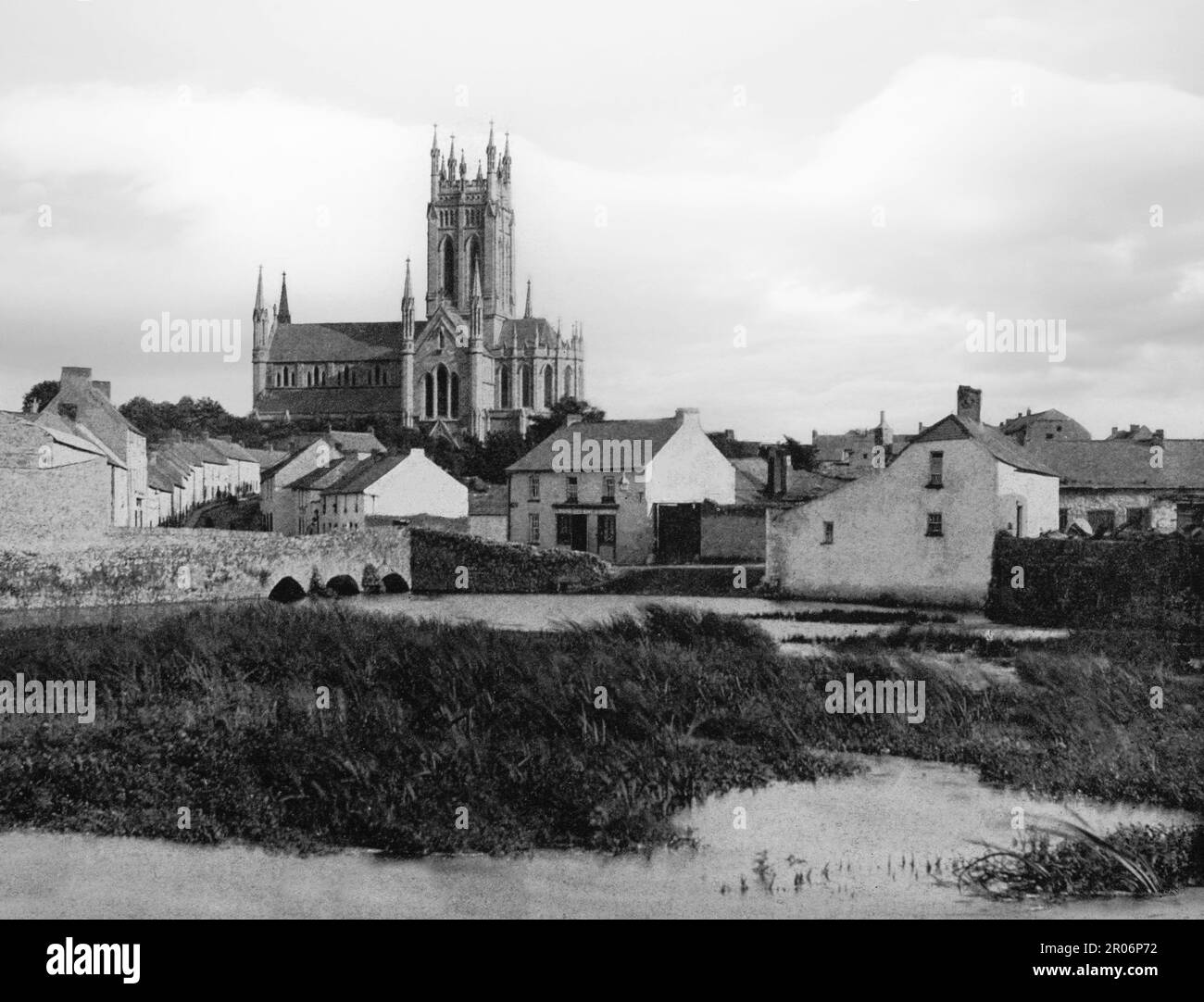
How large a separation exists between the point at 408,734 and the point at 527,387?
108 m

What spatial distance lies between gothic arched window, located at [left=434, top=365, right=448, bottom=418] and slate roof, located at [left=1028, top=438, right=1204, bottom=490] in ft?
283

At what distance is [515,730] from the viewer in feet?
46.4

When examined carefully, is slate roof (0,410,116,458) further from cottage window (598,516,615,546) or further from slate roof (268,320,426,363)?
slate roof (268,320,426,363)

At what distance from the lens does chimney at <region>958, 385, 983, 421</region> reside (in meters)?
Answer: 29.8

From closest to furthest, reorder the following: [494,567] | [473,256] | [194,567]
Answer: [194,567]
[494,567]
[473,256]

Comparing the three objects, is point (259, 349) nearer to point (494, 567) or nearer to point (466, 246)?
point (466, 246)

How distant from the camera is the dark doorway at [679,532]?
115 feet

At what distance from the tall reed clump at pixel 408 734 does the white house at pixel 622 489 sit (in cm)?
1610

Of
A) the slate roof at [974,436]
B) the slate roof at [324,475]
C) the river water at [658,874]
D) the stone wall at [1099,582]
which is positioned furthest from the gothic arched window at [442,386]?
the river water at [658,874]

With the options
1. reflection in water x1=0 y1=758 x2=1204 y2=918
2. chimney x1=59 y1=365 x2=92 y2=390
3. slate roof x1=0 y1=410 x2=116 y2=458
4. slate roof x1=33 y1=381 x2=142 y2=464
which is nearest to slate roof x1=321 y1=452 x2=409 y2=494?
slate roof x1=33 y1=381 x2=142 y2=464

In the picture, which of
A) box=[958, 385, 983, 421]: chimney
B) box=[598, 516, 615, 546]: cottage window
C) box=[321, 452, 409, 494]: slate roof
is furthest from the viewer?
box=[321, 452, 409, 494]: slate roof

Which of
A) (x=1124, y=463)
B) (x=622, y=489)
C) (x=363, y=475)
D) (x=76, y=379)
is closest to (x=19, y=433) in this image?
(x=76, y=379)

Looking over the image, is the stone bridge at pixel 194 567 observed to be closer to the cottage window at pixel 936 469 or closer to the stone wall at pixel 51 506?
the stone wall at pixel 51 506

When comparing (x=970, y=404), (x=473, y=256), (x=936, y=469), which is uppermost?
(x=473, y=256)
